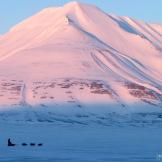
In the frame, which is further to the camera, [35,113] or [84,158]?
[35,113]

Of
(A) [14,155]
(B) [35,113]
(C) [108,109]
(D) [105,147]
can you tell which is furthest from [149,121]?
(A) [14,155]

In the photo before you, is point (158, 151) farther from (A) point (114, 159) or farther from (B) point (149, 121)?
→ (B) point (149, 121)

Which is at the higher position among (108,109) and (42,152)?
(108,109)

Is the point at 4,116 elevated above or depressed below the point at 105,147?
above

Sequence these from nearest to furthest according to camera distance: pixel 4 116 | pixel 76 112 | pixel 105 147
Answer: pixel 105 147 < pixel 4 116 < pixel 76 112

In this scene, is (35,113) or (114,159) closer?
(114,159)

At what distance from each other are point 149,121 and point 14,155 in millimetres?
128914

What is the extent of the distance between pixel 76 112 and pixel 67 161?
5383 inches

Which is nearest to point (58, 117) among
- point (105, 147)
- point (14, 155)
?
point (105, 147)

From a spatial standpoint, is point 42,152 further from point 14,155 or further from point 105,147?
point 105,147

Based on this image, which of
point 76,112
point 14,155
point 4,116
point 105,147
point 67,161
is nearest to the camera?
point 67,161

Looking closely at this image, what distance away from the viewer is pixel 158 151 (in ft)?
218

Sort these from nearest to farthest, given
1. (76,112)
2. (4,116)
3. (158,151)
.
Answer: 1. (158,151)
2. (4,116)
3. (76,112)

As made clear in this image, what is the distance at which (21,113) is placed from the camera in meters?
185
